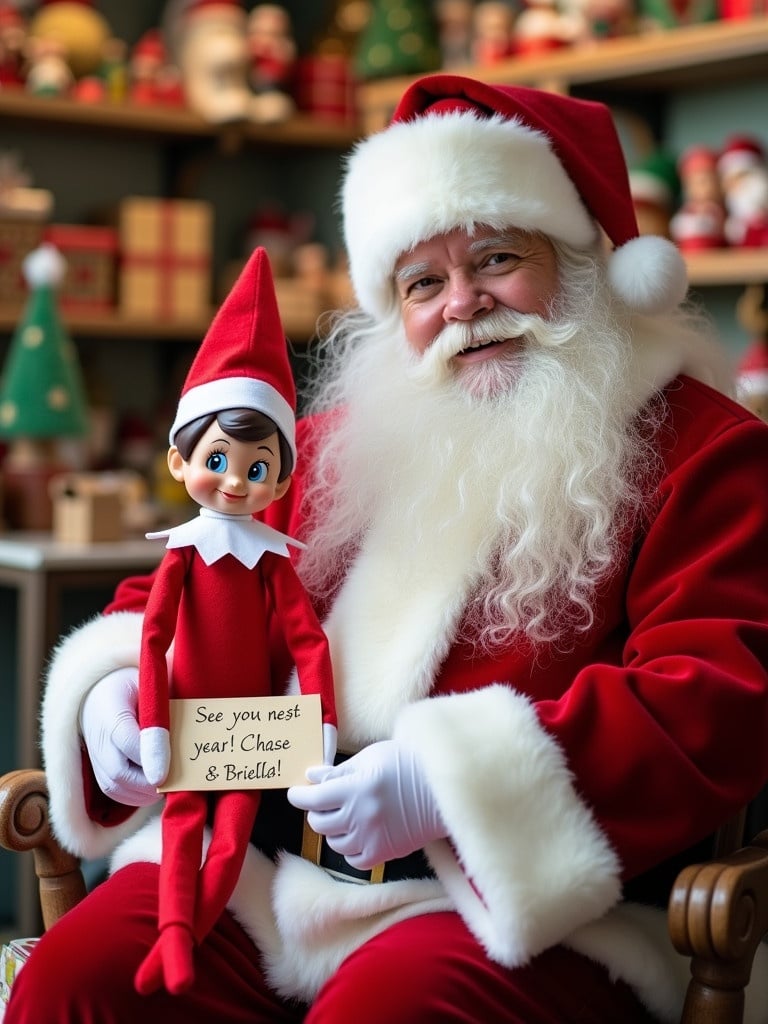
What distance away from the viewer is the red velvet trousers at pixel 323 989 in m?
1.18

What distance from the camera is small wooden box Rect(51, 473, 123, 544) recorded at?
256cm

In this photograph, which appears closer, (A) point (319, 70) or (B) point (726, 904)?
(B) point (726, 904)

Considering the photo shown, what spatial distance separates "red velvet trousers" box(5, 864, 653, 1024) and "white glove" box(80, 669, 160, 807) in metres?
0.10

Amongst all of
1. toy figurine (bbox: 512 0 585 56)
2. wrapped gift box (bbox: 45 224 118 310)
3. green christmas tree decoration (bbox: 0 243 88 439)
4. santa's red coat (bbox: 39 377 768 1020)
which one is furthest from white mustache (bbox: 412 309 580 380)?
wrapped gift box (bbox: 45 224 118 310)

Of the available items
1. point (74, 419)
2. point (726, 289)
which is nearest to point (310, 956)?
point (74, 419)

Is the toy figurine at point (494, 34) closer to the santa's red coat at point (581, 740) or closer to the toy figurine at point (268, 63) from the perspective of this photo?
the toy figurine at point (268, 63)

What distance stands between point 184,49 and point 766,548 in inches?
93.4

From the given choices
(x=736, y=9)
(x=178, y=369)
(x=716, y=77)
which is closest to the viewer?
(x=736, y=9)

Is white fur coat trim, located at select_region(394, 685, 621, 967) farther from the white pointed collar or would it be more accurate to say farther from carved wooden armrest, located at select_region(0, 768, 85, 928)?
carved wooden armrest, located at select_region(0, 768, 85, 928)

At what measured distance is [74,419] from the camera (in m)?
2.73

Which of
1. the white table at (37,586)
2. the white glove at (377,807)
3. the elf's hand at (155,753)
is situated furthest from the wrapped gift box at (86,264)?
the white glove at (377,807)

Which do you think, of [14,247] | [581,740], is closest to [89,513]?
[14,247]

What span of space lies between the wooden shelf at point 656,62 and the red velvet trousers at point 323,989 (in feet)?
5.86

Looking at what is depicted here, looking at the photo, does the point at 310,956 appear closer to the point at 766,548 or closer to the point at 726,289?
the point at 766,548
